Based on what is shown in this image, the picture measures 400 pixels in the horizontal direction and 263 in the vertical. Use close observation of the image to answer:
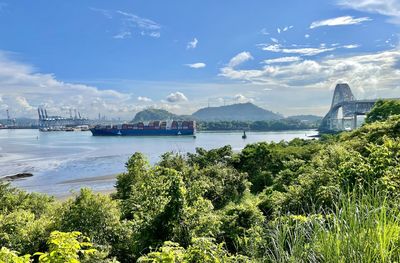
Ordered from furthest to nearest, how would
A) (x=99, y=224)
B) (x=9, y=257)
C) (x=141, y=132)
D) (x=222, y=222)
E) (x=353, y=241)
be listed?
1. (x=141, y=132)
2. (x=222, y=222)
3. (x=99, y=224)
4. (x=9, y=257)
5. (x=353, y=241)

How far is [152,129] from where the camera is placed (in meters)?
118

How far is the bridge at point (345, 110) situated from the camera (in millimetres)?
78188

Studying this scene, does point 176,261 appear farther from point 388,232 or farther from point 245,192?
point 245,192

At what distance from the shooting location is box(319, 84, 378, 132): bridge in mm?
78188

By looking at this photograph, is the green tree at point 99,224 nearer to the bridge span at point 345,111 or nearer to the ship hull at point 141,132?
the bridge span at point 345,111

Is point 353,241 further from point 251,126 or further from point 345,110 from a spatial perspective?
point 251,126

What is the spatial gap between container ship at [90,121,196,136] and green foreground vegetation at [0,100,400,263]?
9849cm

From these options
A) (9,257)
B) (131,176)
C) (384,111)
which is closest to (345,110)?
(384,111)

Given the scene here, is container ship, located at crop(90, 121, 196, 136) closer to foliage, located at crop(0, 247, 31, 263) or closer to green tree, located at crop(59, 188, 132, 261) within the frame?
green tree, located at crop(59, 188, 132, 261)

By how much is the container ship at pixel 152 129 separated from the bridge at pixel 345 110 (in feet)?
142

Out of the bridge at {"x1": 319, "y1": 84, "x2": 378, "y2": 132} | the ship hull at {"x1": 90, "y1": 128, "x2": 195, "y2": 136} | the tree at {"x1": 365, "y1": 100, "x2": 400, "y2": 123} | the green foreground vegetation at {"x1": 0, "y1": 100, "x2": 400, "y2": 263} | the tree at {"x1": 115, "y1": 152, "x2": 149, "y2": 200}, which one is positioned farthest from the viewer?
the ship hull at {"x1": 90, "y1": 128, "x2": 195, "y2": 136}

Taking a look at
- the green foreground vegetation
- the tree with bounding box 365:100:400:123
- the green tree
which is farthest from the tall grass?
the tree with bounding box 365:100:400:123

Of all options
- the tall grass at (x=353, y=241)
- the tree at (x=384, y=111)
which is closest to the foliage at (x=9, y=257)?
the tall grass at (x=353, y=241)

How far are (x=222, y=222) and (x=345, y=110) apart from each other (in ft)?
288
